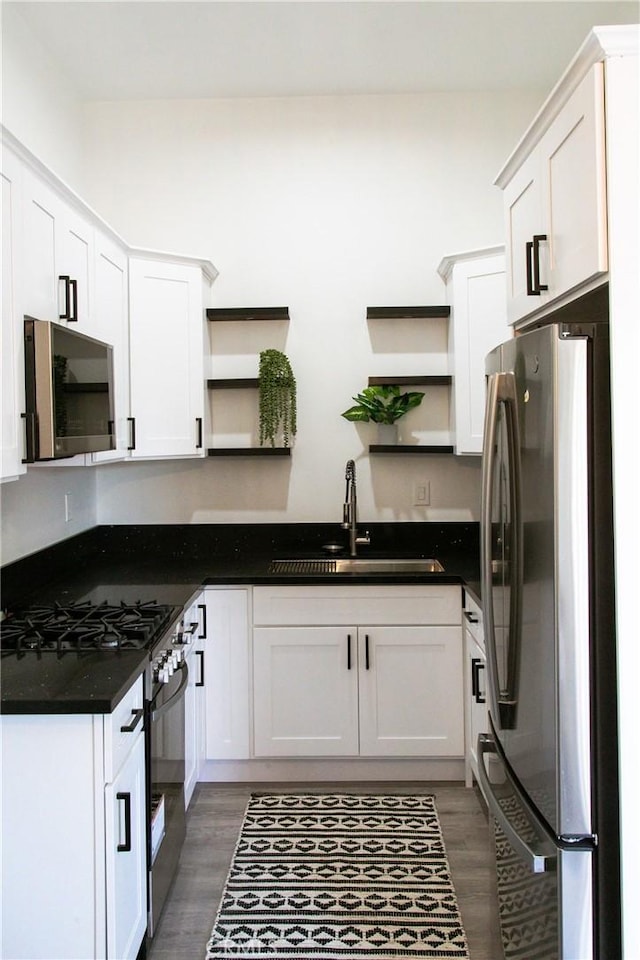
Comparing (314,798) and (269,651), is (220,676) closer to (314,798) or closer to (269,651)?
(269,651)

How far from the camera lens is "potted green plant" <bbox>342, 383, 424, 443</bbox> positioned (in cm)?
362

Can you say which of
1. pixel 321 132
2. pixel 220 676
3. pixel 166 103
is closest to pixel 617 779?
pixel 220 676

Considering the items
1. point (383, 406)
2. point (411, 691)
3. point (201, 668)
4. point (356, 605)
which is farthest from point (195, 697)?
point (383, 406)

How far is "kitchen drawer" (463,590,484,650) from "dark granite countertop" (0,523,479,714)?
0.29 ft

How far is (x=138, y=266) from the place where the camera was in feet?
10.8

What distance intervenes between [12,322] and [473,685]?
200 cm

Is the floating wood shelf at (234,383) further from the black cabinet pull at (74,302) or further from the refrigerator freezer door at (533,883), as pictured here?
the refrigerator freezer door at (533,883)

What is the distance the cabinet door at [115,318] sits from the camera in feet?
9.43

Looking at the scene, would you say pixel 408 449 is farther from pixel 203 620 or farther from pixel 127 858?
pixel 127 858

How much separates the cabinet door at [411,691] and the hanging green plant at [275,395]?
1.04 metres

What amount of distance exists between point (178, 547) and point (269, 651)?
0.85 metres

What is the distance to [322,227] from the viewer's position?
147 inches

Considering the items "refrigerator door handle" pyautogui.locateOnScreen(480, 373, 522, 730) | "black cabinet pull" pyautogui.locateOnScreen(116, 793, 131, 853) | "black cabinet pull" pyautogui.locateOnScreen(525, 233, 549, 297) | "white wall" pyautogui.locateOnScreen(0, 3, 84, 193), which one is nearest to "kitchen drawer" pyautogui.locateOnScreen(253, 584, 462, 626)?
"refrigerator door handle" pyautogui.locateOnScreen(480, 373, 522, 730)

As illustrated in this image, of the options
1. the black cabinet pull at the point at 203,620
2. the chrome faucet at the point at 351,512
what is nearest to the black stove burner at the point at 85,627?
the black cabinet pull at the point at 203,620
